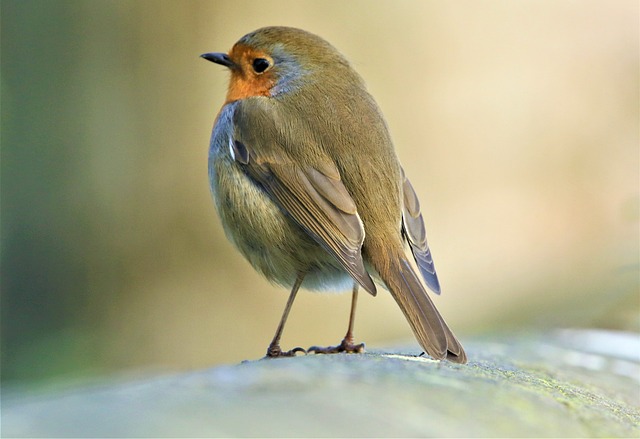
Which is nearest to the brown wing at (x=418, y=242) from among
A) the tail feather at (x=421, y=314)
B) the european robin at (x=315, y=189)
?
the european robin at (x=315, y=189)

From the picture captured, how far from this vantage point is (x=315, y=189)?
3.25m

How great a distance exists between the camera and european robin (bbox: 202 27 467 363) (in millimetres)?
3141

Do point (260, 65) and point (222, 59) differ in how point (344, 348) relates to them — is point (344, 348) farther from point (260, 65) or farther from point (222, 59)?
point (222, 59)

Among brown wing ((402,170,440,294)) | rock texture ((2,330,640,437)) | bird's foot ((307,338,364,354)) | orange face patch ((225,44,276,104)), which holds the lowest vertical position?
rock texture ((2,330,640,437))

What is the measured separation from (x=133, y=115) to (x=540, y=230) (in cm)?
341

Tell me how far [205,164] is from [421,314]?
4445 millimetres

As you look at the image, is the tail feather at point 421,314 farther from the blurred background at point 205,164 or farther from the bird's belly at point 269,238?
the blurred background at point 205,164

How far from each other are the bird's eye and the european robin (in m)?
0.07

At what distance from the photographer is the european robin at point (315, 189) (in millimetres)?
3141

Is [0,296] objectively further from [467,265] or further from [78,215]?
[467,265]

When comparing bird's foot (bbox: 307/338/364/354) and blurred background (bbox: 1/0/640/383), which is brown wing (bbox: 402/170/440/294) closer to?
bird's foot (bbox: 307/338/364/354)

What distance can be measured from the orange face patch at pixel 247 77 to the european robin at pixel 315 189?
16 millimetres

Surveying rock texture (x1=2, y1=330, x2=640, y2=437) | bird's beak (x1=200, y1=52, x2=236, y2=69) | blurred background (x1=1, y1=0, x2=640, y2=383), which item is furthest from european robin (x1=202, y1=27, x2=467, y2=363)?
blurred background (x1=1, y1=0, x2=640, y2=383)

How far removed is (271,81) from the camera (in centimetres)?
384
